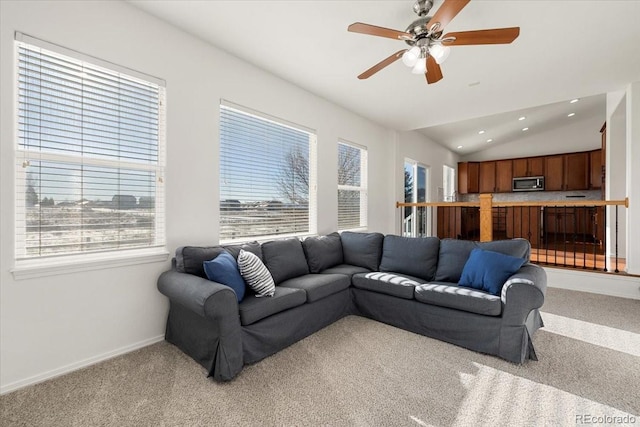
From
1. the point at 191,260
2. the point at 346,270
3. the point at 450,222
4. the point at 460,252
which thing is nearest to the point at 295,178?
the point at 346,270

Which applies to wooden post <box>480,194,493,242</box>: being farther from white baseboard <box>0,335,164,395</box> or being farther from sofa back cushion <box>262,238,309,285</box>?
white baseboard <box>0,335,164,395</box>

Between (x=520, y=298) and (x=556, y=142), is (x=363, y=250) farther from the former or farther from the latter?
(x=556, y=142)

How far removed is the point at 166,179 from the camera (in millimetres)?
2637

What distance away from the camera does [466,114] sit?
199 inches

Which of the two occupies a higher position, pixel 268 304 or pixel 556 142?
pixel 556 142

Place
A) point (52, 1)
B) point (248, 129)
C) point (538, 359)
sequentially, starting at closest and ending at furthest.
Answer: point (52, 1) < point (538, 359) < point (248, 129)

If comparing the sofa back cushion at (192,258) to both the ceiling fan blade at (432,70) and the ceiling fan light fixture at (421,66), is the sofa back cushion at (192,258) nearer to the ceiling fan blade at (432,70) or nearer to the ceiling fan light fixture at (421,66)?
the ceiling fan light fixture at (421,66)

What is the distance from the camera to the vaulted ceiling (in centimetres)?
244

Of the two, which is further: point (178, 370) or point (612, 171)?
point (612, 171)

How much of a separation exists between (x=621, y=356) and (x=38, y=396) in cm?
415

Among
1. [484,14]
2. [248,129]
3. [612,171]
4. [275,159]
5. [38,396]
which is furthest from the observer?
[612,171]

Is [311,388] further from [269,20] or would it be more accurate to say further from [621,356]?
[269,20]

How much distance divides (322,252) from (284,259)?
2.00 feet

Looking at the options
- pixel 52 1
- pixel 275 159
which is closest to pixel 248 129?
pixel 275 159
